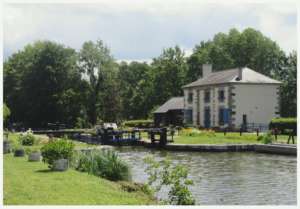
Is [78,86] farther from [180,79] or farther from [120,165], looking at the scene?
[120,165]

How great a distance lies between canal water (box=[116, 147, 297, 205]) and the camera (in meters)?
17.2

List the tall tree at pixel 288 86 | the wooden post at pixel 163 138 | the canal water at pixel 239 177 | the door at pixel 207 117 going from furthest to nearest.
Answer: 1. the tall tree at pixel 288 86
2. the door at pixel 207 117
3. the wooden post at pixel 163 138
4. the canal water at pixel 239 177

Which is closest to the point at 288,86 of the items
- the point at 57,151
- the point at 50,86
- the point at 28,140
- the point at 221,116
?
the point at 221,116

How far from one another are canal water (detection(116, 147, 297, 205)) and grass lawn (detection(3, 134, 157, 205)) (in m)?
2.27

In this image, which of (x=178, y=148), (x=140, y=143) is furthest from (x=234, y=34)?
(x=178, y=148)

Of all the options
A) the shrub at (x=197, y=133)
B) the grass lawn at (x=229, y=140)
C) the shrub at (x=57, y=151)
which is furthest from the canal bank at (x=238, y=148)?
the shrub at (x=57, y=151)

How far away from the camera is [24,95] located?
72375 millimetres

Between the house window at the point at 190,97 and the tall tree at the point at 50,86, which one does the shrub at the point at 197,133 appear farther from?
the tall tree at the point at 50,86

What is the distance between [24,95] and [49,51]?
A: 661 cm

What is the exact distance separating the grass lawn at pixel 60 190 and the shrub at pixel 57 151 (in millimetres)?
541

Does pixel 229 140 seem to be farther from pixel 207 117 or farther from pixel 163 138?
pixel 207 117

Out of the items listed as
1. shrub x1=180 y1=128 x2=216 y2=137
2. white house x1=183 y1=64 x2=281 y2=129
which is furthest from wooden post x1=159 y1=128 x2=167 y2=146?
white house x1=183 y1=64 x2=281 y2=129

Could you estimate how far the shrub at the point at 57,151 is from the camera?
63.4 feet

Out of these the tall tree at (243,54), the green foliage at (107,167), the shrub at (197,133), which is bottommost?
the green foliage at (107,167)
